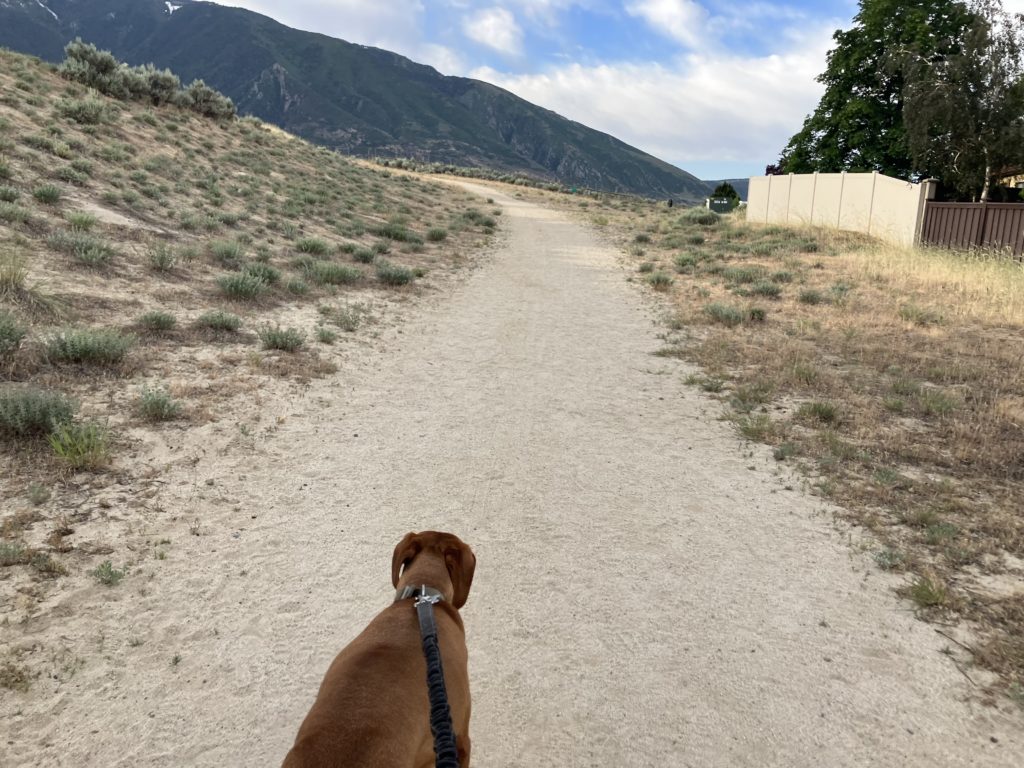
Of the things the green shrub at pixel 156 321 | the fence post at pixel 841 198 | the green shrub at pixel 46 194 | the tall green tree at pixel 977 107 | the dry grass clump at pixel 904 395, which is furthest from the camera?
the fence post at pixel 841 198

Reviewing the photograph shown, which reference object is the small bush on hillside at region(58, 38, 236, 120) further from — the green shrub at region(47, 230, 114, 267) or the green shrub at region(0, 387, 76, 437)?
the green shrub at region(0, 387, 76, 437)

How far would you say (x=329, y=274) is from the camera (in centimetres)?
1218

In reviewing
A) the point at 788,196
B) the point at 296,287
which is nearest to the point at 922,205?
the point at 788,196

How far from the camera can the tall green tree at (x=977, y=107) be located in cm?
2183

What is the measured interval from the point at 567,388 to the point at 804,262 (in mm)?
12704

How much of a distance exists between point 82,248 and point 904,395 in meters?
11.3

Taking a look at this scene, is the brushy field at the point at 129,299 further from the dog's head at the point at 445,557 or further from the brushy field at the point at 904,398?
the brushy field at the point at 904,398

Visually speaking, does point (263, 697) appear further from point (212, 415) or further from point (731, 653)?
point (212, 415)

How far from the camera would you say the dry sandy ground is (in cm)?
275

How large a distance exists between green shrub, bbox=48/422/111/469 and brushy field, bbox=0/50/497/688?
2 centimetres

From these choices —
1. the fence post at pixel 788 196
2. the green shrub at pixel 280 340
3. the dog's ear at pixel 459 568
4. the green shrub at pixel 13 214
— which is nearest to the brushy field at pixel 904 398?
the dog's ear at pixel 459 568

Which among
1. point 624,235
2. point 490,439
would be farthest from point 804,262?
point 490,439

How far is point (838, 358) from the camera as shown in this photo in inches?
350

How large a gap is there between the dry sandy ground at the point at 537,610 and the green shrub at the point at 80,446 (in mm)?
564
